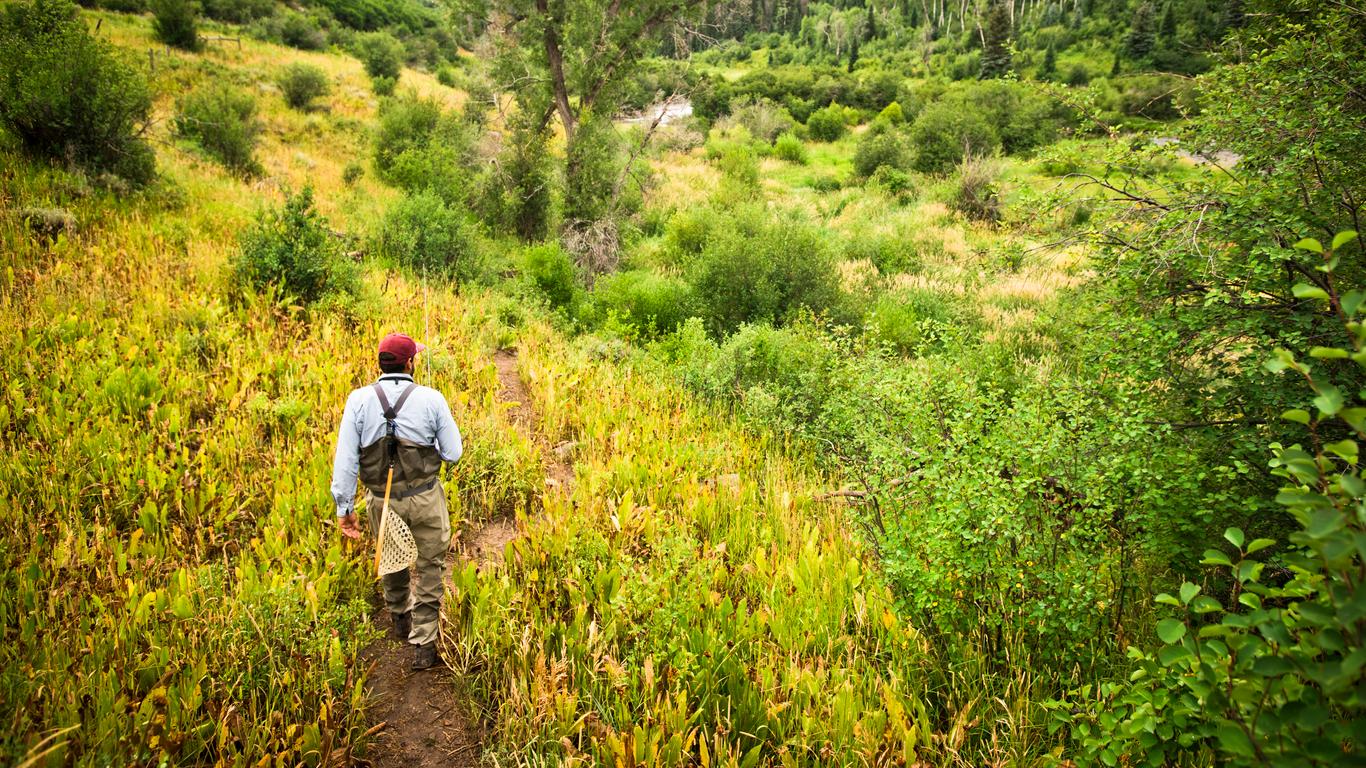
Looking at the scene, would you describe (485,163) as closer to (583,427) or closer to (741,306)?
(741,306)

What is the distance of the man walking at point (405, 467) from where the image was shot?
3.86 m

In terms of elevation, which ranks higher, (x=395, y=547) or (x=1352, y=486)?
(x=1352, y=486)

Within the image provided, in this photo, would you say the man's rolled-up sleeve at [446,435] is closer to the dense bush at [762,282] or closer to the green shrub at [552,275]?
the dense bush at [762,282]

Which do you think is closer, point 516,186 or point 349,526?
point 349,526

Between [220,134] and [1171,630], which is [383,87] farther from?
[1171,630]

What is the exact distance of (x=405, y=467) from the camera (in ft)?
12.9

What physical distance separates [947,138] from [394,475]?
26896 mm

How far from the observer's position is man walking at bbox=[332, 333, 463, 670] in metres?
3.86

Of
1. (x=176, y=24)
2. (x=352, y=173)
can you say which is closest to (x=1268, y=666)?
(x=352, y=173)

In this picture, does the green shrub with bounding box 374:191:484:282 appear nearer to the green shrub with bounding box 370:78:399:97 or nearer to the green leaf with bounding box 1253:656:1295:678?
the green leaf with bounding box 1253:656:1295:678

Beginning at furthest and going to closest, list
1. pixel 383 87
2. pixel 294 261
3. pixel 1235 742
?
1. pixel 383 87
2. pixel 294 261
3. pixel 1235 742

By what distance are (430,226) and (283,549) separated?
8452 millimetres

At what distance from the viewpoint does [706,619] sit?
384 cm

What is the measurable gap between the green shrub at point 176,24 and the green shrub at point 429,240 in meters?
21.3
